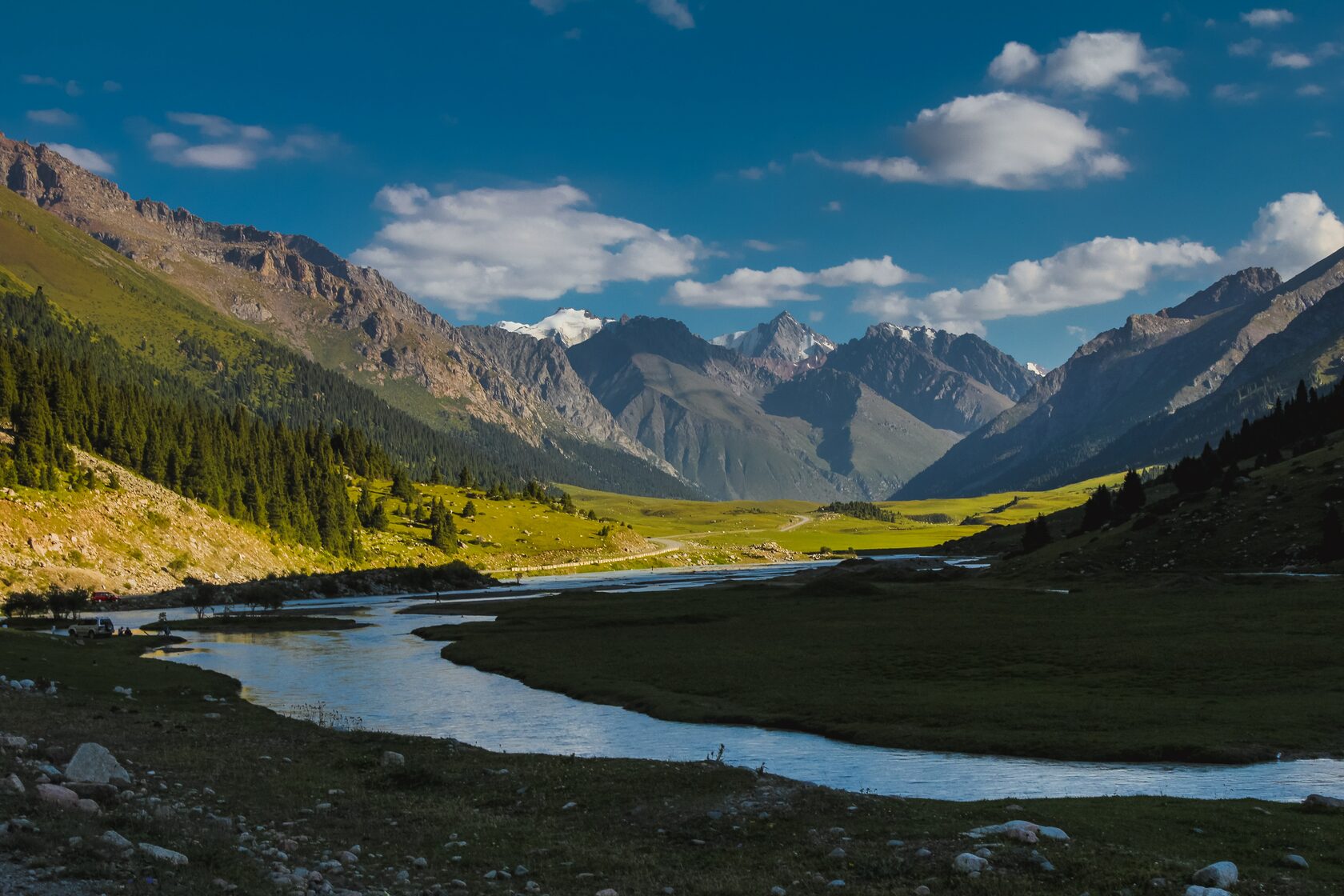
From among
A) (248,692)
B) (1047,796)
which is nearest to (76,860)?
(1047,796)

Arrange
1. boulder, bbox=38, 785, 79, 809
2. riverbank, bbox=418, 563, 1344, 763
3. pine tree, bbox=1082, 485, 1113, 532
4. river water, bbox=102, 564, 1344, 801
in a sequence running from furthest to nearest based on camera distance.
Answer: pine tree, bbox=1082, 485, 1113, 532
riverbank, bbox=418, 563, 1344, 763
river water, bbox=102, 564, 1344, 801
boulder, bbox=38, 785, 79, 809

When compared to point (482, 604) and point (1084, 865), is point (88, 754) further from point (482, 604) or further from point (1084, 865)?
point (482, 604)

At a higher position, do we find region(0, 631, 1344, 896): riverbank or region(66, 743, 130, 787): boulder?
region(66, 743, 130, 787): boulder

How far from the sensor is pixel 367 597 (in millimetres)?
149000

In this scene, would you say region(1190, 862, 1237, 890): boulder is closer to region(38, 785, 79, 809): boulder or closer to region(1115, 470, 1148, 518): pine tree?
region(38, 785, 79, 809): boulder

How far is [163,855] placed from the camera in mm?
16109

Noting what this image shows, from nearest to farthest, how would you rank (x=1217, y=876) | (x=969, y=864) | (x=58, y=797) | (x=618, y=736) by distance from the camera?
(x=1217, y=876)
(x=969, y=864)
(x=58, y=797)
(x=618, y=736)

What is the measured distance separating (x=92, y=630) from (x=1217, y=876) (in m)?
85.9

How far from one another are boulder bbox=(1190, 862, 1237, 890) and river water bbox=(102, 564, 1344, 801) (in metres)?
12.3

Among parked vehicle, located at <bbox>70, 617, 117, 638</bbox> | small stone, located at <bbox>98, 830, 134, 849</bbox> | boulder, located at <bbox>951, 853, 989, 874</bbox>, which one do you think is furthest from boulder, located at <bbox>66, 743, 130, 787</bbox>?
parked vehicle, located at <bbox>70, 617, 117, 638</bbox>

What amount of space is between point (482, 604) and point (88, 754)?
10647cm

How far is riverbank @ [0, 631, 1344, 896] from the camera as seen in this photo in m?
17.0

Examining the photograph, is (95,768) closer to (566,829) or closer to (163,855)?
(163,855)

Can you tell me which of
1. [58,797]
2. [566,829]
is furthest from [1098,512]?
[58,797]
